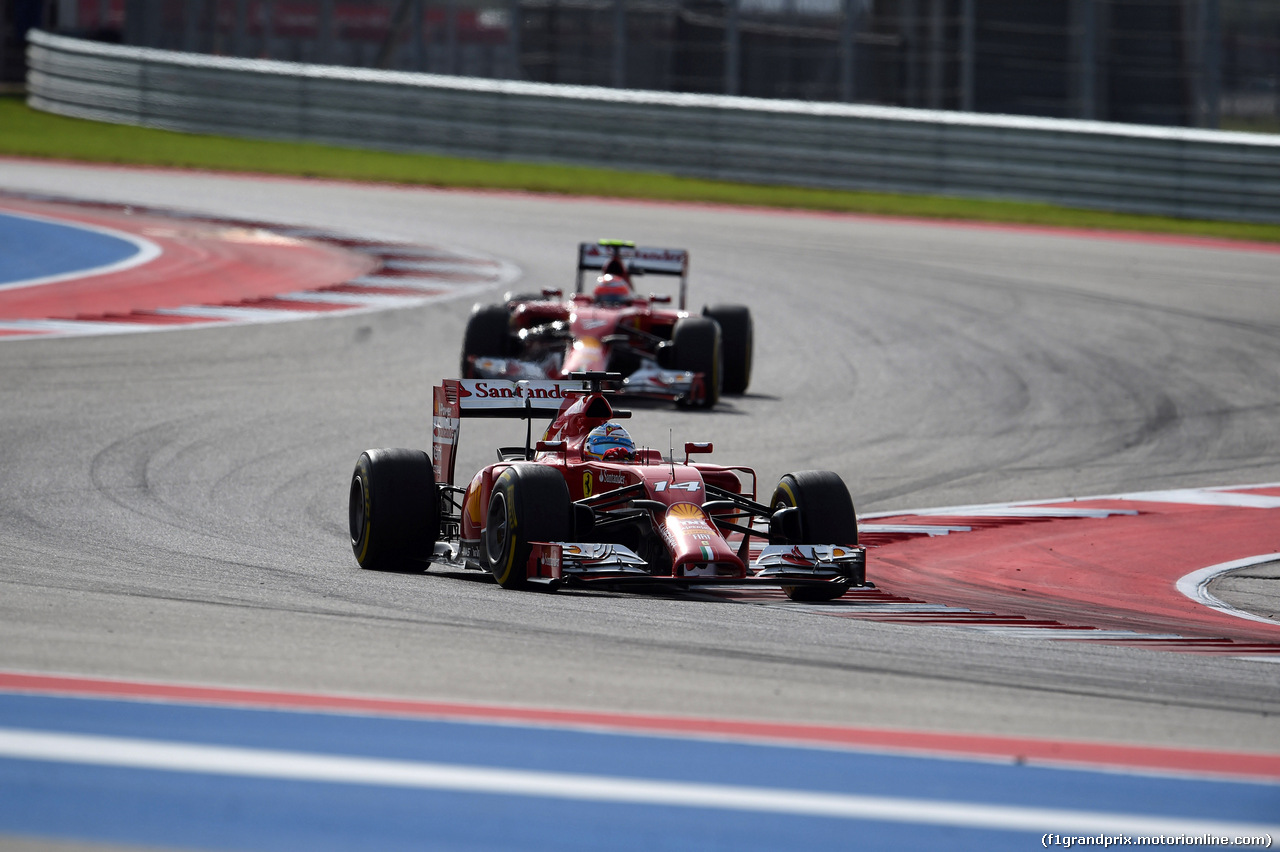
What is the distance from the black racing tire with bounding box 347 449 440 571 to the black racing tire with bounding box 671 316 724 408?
6.17 meters

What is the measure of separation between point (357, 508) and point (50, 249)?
1413cm

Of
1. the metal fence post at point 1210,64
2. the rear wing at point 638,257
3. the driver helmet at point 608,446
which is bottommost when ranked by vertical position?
the driver helmet at point 608,446

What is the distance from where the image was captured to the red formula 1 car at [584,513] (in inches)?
347

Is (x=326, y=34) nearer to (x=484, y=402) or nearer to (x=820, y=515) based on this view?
(x=484, y=402)

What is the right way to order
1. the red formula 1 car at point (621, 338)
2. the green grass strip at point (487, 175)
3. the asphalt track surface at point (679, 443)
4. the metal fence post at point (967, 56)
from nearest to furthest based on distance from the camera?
1. the asphalt track surface at point (679, 443)
2. the red formula 1 car at point (621, 338)
3. the green grass strip at point (487, 175)
4. the metal fence post at point (967, 56)

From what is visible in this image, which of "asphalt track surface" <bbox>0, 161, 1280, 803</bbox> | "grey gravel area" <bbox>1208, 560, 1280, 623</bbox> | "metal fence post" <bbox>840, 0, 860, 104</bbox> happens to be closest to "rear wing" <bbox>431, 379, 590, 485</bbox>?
"asphalt track surface" <bbox>0, 161, 1280, 803</bbox>

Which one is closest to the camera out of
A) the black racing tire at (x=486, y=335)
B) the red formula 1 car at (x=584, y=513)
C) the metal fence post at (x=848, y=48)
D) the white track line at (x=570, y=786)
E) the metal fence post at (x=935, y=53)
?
the white track line at (x=570, y=786)

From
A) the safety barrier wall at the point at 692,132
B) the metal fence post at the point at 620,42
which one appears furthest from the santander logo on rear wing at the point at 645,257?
the metal fence post at the point at 620,42

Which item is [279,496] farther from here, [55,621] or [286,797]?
[286,797]

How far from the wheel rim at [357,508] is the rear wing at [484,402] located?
0.47 metres

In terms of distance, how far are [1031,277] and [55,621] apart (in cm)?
1786

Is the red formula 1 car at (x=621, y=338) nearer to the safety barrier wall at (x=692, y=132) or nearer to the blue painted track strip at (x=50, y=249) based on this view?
the blue painted track strip at (x=50, y=249)

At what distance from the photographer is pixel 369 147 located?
32.5 m

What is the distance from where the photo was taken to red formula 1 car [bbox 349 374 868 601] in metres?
8.80
